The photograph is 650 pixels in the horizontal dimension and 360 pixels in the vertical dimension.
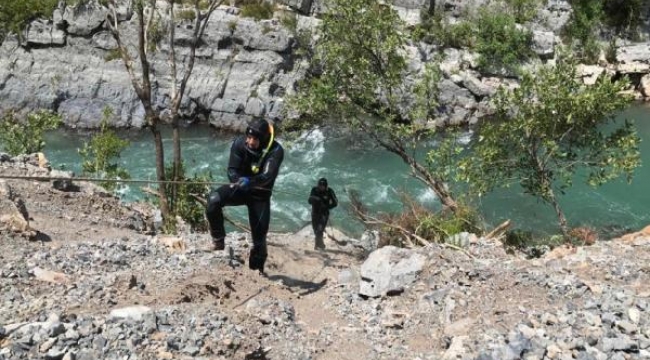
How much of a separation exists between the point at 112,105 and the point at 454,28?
62.9 feet

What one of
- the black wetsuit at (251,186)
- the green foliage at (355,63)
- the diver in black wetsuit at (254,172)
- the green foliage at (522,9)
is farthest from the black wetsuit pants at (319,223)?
the green foliage at (522,9)

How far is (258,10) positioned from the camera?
36.7 metres

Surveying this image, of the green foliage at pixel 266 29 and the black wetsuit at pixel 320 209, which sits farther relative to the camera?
the green foliage at pixel 266 29

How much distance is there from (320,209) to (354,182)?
11107 millimetres

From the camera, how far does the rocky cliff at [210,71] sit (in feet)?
109

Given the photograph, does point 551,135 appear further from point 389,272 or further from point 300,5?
point 300,5

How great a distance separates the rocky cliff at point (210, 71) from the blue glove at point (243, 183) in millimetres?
23592

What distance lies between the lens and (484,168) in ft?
47.1

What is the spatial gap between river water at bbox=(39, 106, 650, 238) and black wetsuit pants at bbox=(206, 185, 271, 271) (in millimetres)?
7775

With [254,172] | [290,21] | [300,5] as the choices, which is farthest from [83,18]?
[254,172]

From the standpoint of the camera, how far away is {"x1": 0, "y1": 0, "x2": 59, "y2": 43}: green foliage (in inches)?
1394

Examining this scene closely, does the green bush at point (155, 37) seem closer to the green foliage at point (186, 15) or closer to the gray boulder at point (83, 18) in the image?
the green foliage at point (186, 15)

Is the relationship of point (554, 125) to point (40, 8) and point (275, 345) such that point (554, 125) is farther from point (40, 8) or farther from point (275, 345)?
point (40, 8)

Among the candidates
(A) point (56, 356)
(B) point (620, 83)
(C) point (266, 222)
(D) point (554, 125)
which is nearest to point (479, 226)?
(D) point (554, 125)
